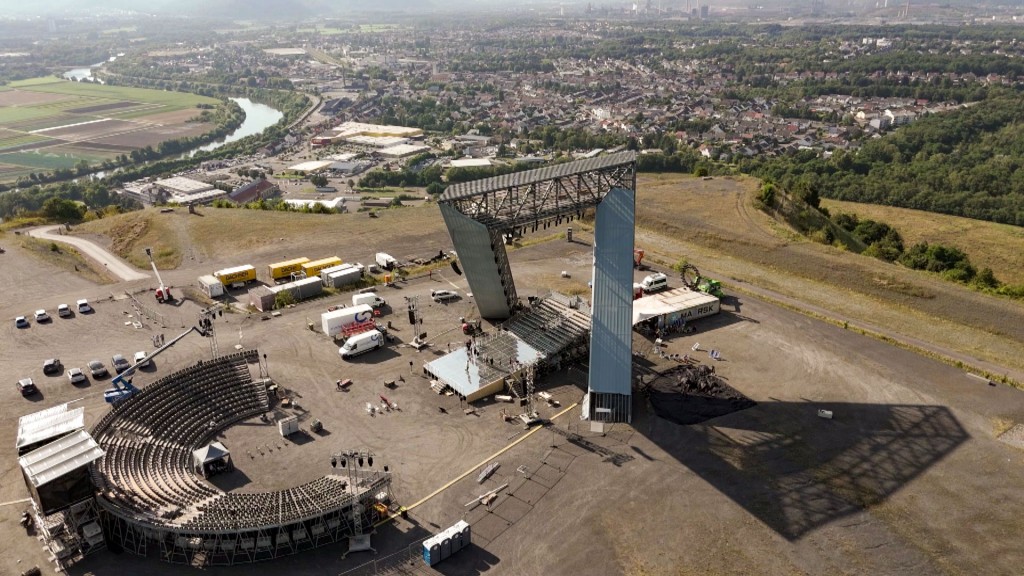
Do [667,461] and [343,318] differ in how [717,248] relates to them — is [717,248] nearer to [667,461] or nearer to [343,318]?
[667,461]

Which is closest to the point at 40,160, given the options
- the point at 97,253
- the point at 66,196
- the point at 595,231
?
the point at 66,196

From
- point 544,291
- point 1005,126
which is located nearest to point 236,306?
point 544,291

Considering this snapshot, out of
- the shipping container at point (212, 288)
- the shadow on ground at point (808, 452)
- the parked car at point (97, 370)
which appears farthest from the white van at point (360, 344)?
the shadow on ground at point (808, 452)

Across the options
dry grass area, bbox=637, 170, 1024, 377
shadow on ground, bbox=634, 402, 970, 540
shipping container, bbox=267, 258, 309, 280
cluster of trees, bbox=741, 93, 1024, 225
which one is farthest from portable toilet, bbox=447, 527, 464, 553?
cluster of trees, bbox=741, 93, 1024, 225

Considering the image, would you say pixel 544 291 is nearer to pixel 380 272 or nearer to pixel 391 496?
pixel 380 272

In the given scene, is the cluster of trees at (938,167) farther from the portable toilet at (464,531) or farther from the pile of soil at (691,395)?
the portable toilet at (464,531)

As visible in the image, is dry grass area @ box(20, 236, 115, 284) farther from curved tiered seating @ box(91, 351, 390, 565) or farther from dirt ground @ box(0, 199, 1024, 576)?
curved tiered seating @ box(91, 351, 390, 565)
